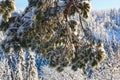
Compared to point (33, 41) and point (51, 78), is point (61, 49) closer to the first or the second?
point (33, 41)

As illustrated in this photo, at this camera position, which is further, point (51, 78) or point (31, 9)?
point (51, 78)

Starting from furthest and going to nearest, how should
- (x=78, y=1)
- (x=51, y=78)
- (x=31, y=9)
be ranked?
(x=51, y=78) < (x=78, y=1) < (x=31, y=9)

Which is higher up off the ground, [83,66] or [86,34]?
[86,34]

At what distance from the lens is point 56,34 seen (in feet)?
33.5

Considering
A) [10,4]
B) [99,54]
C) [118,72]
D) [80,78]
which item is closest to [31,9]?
[10,4]

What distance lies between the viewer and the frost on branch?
920 cm

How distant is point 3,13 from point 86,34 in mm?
1837

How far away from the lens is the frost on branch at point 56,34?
30.2 feet

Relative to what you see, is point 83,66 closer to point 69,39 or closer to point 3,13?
point 69,39

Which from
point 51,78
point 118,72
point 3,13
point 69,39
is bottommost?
point 51,78

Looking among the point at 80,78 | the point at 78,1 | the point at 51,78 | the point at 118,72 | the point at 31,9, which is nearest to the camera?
the point at 31,9

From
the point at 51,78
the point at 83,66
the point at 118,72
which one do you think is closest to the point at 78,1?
the point at 83,66

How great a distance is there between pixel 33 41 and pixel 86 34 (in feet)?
3.84

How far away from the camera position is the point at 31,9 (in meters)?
9.14
